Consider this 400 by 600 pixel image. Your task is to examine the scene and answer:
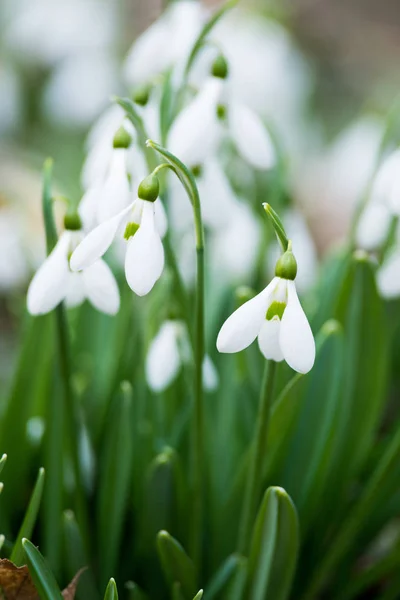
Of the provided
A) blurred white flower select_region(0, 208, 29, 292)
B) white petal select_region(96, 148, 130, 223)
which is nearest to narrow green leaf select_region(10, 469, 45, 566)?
white petal select_region(96, 148, 130, 223)

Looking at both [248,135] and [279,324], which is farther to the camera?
[248,135]

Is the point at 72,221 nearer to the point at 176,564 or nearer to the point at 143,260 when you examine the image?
the point at 143,260

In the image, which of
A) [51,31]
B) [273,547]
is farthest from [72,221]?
[51,31]

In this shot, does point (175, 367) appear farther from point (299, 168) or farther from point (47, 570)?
point (299, 168)

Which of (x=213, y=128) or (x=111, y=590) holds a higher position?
(x=213, y=128)

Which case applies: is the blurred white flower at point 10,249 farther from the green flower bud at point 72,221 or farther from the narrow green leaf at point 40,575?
the narrow green leaf at point 40,575

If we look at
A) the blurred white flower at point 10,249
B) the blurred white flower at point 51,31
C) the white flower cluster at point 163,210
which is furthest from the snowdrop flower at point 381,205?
the blurred white flower at point 51,31

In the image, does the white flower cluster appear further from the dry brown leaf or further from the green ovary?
the dry brown leaf
